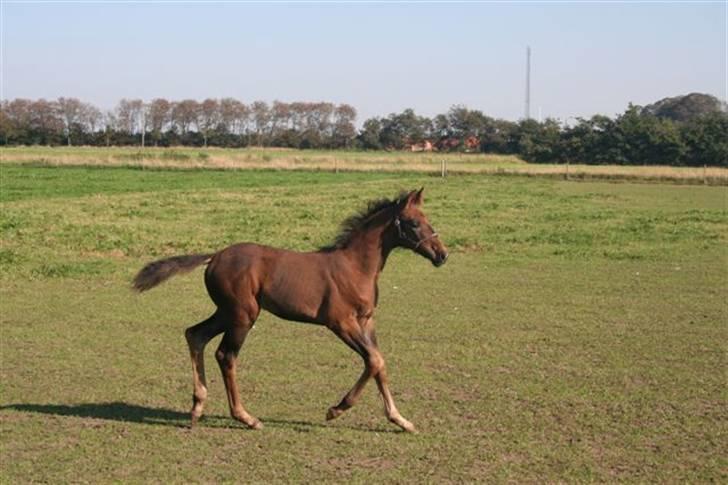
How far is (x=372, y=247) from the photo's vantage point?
7500 millimetres

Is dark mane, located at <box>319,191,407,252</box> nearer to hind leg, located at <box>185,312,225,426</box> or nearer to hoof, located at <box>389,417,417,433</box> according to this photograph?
hind leg, located at <box>185,312,225,426</box>

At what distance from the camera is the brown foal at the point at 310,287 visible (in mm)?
7121

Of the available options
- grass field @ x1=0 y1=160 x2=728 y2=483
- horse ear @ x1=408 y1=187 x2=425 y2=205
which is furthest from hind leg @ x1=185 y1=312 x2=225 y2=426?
horse ear @ x1=408 y1=187 x2=425 y2=205

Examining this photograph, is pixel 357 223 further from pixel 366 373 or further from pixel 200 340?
pixel 200 340

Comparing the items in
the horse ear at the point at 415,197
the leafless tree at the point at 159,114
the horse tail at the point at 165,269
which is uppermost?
the leafless tree at the point at 159,114

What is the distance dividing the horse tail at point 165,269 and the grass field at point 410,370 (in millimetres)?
1154

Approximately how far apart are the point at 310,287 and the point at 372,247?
2.20 feet

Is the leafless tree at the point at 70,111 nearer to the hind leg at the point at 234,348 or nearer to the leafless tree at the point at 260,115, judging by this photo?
the leafless tree at the point at 260,115

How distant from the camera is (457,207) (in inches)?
1210

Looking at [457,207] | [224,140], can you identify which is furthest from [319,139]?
[457,207]

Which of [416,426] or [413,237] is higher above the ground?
[413,237]

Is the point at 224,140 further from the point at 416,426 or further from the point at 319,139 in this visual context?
the point at 416,426

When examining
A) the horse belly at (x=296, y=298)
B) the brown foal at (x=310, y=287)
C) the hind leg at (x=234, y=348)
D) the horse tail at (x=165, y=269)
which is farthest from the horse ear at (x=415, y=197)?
the horse tail at (x=165, y=269)

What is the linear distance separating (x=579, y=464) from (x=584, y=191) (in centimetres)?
3812
